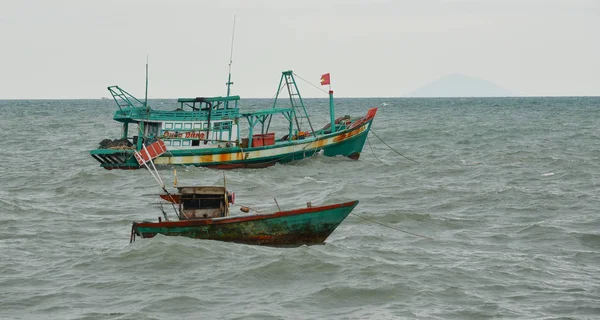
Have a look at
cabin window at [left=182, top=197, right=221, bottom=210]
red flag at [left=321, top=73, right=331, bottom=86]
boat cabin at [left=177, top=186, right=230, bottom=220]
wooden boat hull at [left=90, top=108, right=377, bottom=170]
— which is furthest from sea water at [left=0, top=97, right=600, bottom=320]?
red flag at [left=321, top=73, right=331, bottom=86]

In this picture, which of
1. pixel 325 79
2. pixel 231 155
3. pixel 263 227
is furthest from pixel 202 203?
pixel 325 79

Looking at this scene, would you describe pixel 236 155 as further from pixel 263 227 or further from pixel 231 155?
pixel 263 227

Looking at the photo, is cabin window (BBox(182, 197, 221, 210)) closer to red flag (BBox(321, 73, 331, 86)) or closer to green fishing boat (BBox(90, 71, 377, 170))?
green fishing boat (BBox(90, 71, 377, 170))

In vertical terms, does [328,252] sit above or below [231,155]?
below

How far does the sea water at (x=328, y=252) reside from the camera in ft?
50.2

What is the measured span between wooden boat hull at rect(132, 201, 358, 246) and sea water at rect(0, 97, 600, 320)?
0.25 metres

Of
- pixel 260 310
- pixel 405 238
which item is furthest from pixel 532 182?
pixel 260 310

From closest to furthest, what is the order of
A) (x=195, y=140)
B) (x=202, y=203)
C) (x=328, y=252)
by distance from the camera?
(x=328, y=252)
(x=202, y=203)
(x=195, y=140)

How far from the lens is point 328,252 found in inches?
745

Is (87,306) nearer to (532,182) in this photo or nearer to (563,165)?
(532,182)

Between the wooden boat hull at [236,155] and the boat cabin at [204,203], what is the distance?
1570 cm

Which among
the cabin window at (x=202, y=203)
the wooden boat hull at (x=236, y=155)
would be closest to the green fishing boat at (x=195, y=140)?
the wooden boat hull at (x=236, y=155)

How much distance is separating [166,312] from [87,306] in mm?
1583

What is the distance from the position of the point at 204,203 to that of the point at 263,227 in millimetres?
1962
